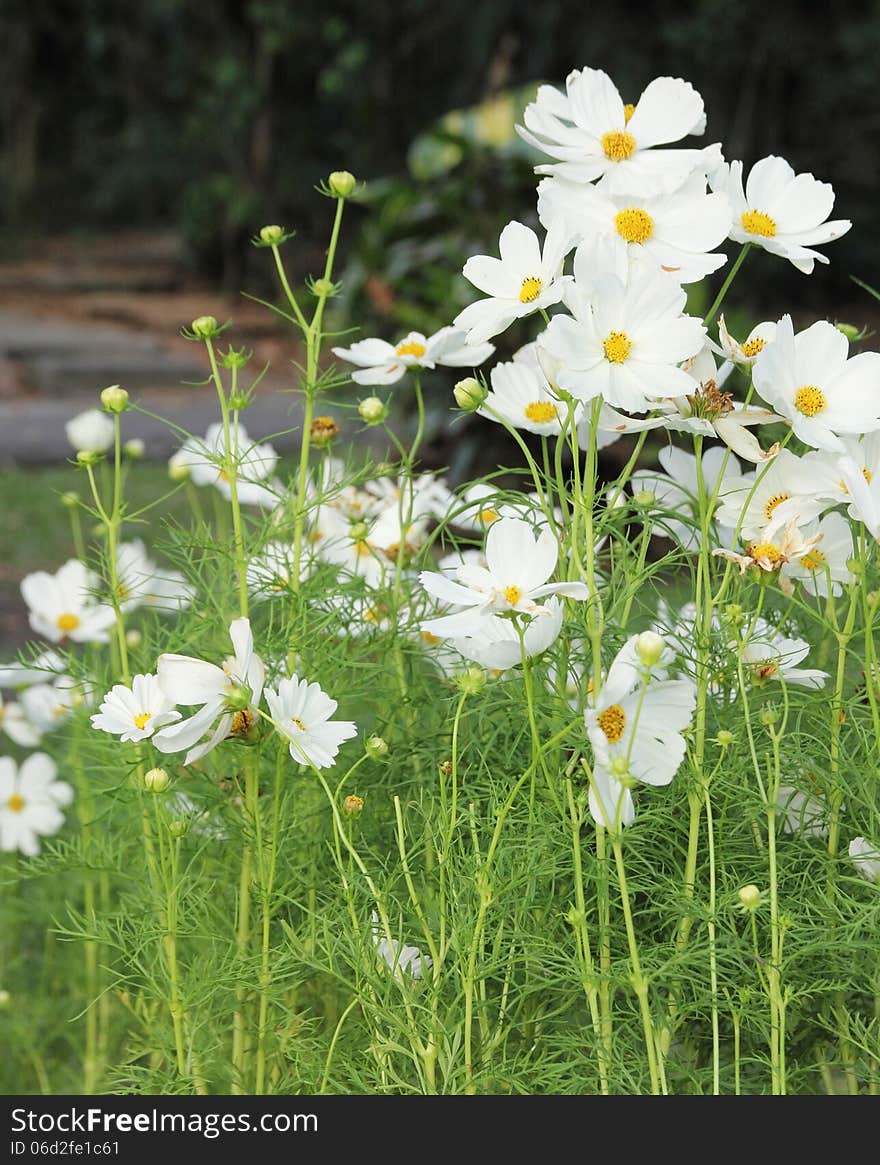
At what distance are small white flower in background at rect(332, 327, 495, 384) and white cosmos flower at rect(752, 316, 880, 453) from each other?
0.20m

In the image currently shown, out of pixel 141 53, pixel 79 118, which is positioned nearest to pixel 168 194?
pixel 79 118

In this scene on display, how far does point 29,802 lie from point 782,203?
3.45ft

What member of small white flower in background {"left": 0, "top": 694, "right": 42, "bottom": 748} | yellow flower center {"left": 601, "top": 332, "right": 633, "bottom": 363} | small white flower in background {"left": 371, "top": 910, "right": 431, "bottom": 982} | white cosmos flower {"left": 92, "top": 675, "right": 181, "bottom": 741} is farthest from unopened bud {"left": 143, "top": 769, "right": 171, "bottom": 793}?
small white flower in background {"left": 0, "top": 694, "right": 42, "bottom": 748}

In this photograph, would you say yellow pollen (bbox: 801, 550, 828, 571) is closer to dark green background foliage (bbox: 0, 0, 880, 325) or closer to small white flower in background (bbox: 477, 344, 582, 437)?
small white flower in background (bbox: 477, 344, 582, 437)

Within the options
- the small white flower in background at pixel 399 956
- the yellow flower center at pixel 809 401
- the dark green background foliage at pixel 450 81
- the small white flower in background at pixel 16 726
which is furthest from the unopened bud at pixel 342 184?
the dark green background foliage at pixel 450 81

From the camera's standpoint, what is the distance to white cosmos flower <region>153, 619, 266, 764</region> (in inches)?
31.1

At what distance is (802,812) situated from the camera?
34.7 inches

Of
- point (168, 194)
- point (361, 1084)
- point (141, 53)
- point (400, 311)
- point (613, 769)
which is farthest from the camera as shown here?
point (168, 194)

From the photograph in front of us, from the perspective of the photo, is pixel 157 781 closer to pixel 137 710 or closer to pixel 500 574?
pixel 137 710

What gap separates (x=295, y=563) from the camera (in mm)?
957
